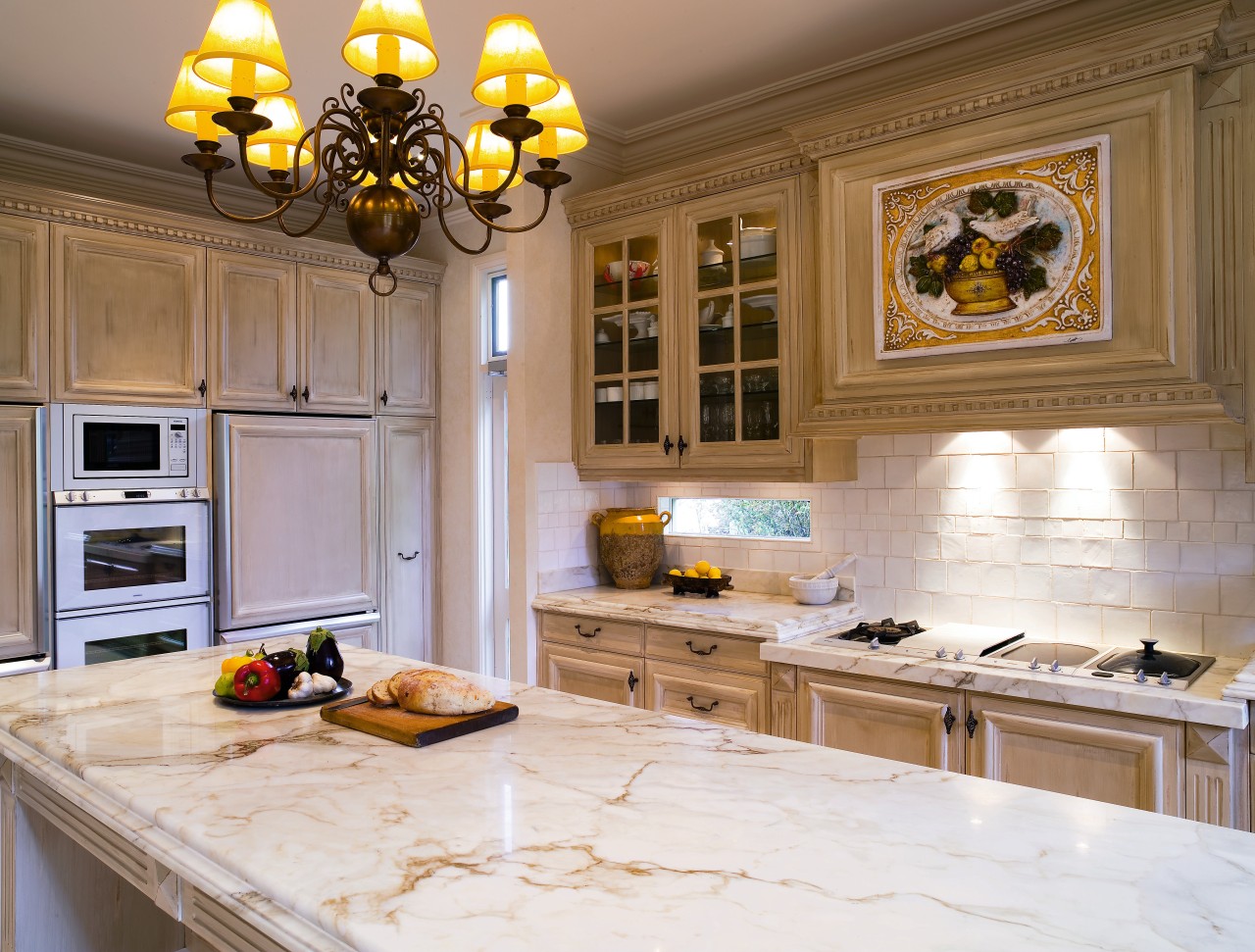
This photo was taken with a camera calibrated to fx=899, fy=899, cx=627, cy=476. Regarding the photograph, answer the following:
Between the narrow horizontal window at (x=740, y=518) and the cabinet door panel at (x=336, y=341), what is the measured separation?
1.66m

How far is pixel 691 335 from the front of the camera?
3525 millimetres

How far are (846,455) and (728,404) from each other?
0.48 metres

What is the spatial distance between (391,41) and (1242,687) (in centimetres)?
232

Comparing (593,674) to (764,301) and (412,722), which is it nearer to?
(764,301)

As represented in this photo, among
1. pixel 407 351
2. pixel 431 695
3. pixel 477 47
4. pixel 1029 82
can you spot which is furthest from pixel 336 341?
pixel 1029 82

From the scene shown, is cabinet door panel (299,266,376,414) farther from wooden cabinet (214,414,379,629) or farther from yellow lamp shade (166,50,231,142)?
yellow lamp shade (166,50,231,142)

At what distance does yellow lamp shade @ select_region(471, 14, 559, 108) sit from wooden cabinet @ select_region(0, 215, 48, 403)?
2.68 m

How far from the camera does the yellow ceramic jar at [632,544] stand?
3826mm

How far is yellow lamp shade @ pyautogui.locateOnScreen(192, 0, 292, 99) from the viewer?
1568mm

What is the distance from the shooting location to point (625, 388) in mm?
3764

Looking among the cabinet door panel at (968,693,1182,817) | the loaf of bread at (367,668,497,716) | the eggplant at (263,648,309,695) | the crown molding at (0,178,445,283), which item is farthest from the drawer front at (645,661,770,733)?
the crown molding at (0,178,445,283)

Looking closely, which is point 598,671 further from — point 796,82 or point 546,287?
point 796,82

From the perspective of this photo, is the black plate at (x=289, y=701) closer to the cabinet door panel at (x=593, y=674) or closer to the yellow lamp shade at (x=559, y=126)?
the yellow lamp shade at (x=559, y=126)

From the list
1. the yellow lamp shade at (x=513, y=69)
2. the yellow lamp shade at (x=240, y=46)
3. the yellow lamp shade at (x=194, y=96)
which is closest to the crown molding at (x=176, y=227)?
the yellow lamp shade at (x=194, y=96)
